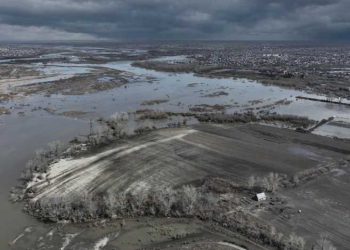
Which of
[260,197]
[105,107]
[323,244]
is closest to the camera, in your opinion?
[323,244]

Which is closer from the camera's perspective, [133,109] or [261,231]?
[261,231]

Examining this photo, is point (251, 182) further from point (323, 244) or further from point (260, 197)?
point (323, 244)

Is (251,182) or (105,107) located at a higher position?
(251,182)

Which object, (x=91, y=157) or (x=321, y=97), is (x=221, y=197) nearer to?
(x=91, y=157)

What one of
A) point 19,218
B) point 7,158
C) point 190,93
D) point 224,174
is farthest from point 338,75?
point 19,218

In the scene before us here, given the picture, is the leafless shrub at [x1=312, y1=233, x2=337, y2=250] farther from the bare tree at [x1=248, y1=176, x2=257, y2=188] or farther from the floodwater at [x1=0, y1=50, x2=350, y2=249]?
the floodwater at [x1=0, y1=50, x2=350, y2=249]

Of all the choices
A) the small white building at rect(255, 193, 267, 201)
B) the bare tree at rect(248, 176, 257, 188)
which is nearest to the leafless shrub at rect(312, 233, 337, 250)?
the small white building at rect(255, 193, 267, 201)

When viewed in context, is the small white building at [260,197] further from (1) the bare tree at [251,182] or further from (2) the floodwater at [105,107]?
(2) the floodwater at [105,107]

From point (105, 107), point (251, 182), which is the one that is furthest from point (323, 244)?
point (105, 107)
